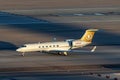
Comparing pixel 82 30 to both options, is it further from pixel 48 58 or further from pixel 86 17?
pixel 48 58

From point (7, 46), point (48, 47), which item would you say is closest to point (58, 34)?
point (7, 46)

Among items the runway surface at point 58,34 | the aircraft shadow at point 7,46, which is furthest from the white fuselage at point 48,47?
the aircraft shadow at point 7,46

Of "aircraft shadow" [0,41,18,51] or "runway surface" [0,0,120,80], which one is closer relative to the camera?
"runway surface" [0,0,120,80]

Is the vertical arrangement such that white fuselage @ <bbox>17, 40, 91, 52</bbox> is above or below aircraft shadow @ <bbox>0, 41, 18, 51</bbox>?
below

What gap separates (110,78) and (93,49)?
18.2m

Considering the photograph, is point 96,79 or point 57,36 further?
point 57,36

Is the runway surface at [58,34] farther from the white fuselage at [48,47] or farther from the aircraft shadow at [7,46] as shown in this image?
the white fuselage at [48,47]

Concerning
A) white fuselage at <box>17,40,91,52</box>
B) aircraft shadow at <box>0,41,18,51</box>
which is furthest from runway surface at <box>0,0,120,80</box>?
white fuselage at <box>17,40,91,52</box>

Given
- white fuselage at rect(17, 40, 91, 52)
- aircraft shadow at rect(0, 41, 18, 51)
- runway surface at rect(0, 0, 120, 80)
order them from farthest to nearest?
aircraft shadow at rect(0, 41, 18, 51) → white fuselage at rect(17, 40, 91, 52) → runway surface at rect(0, 0, 120, 80)

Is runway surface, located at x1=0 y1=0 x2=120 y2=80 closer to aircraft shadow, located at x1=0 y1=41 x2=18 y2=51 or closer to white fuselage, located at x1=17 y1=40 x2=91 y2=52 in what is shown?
aircraft shadow, located at x1=0 y1=41 x2=18 y2=51

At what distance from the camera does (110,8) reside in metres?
124

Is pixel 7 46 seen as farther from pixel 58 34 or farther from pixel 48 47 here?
pixel 58 34

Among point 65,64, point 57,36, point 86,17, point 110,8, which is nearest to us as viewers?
point 65,64

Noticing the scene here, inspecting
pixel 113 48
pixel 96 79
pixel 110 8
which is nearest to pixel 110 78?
pixel 96 79
